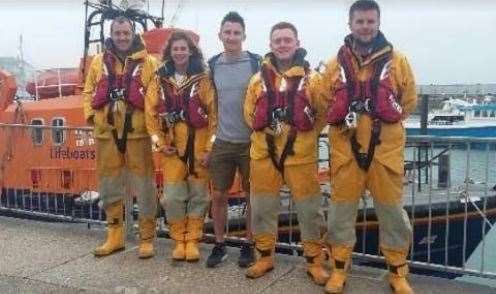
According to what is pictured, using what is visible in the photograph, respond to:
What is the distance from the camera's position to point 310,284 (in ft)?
13.3

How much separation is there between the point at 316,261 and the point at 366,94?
4.34 feet

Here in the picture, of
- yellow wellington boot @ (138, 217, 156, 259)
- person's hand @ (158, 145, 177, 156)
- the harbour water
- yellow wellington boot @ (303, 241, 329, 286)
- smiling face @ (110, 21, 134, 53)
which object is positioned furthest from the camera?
yellow wellington boot @ (138, 217, 156, 259)

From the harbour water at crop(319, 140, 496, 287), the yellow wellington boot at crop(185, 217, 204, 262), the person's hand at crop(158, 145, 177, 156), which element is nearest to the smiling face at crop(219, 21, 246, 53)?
the person's hand at crop(158, 145, 177, 156)

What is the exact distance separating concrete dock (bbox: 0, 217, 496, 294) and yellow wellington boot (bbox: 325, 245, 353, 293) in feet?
0.43

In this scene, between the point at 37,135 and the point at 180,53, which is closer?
the point at 180,53

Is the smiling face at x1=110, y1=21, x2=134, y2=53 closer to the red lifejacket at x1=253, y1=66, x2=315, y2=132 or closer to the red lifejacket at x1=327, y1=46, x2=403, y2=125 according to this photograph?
the red lifejacket at x1=253, y1=66, x2=315, y2=132

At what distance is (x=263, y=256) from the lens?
427 cm

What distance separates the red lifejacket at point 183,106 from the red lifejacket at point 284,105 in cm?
59

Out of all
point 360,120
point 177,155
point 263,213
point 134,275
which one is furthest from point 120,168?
point 360,120

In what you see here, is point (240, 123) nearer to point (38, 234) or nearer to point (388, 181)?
point (388, 181)

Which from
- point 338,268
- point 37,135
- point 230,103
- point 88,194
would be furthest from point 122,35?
point 37,135

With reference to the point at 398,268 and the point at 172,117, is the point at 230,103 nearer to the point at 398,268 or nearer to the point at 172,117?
the point at 172,117

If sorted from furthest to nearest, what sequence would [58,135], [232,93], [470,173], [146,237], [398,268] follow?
[58,135] < [470,173] < [146,237] < [232,93] < [398,268]

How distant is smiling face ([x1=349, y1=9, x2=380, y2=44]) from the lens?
3486 mm
